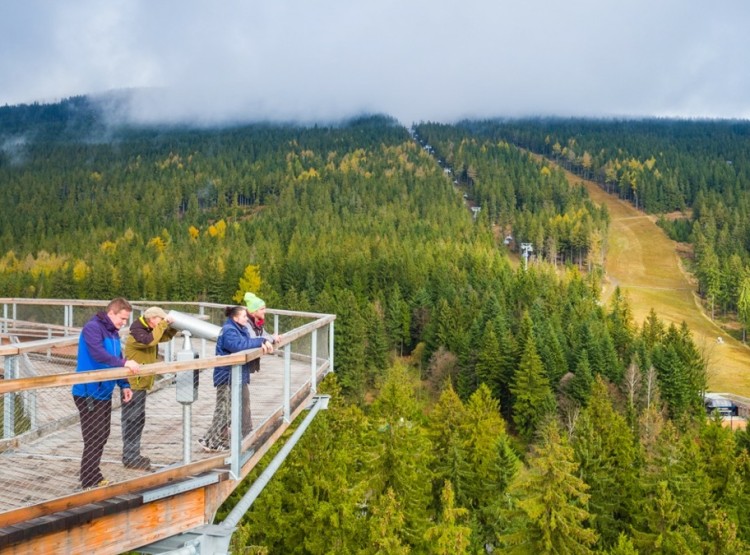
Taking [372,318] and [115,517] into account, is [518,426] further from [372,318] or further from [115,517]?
[115,517]

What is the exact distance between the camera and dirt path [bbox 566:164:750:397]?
66.8 meters

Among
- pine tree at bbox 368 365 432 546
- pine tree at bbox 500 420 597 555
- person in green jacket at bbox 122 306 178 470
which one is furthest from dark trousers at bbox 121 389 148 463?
pine tree at bbox 368 365 432 546

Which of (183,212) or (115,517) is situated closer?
(115,517)

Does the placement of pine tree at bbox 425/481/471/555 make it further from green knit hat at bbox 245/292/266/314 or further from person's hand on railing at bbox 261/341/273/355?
person's hand on railing at bbox 261/341/273/355

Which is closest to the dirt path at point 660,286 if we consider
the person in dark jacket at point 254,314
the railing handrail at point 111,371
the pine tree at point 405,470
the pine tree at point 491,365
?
the pine tree at point 491,365

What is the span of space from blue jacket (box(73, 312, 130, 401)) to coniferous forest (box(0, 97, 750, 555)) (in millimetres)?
15187

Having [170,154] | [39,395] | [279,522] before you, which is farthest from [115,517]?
[170,154]

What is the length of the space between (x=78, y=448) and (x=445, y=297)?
197ft

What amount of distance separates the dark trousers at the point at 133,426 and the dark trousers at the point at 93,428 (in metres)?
0.18

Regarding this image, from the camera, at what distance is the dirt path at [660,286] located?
66.8m

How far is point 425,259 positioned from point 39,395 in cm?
6801

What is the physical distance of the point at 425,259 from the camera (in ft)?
247

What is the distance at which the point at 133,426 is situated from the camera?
231 inches

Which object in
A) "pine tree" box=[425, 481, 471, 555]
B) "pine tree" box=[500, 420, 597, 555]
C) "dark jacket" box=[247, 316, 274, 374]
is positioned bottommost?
"pine tree" box=[425, 481, 471, 555]
